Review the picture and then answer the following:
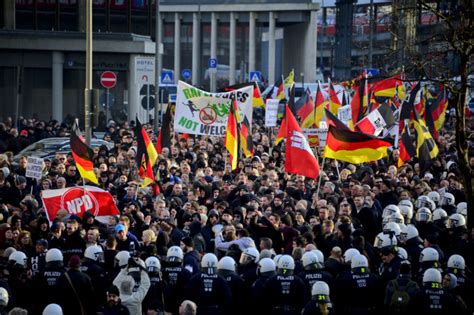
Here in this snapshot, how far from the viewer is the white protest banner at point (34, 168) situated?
22109 mm

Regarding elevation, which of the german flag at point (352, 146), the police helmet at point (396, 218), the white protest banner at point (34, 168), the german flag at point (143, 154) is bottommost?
the police helmet at point (396, 218)

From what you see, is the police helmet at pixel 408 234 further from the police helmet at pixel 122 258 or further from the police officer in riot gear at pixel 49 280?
the police officer in riot gear at pixel 49 280

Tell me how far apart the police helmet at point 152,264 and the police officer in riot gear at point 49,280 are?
3.10 ft

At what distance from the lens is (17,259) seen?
14508 mm

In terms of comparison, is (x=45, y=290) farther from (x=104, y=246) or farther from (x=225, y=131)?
(x=225, y=131)

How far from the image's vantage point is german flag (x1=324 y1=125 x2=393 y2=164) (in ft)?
67.3

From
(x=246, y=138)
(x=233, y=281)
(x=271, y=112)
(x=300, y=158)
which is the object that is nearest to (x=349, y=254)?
(x=233, y=281)

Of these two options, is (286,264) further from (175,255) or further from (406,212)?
(406,212)

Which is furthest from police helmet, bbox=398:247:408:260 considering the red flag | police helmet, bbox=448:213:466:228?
the red flag

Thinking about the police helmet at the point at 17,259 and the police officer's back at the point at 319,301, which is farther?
the police helmet at the point at 17,259

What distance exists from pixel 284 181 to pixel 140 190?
3.56 m

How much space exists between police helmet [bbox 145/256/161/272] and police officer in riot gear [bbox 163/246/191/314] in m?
0.27

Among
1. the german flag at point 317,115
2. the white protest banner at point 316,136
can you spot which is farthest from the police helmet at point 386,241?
the german flag at point 317,115

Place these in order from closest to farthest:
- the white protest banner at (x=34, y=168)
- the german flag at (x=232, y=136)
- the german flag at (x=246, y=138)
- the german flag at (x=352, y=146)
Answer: the german flag at (x=352, y=146), the white protest banner at (x=34, y=168), the german flag at (x=232, y=136), the german flag at (x=246, y=138)
